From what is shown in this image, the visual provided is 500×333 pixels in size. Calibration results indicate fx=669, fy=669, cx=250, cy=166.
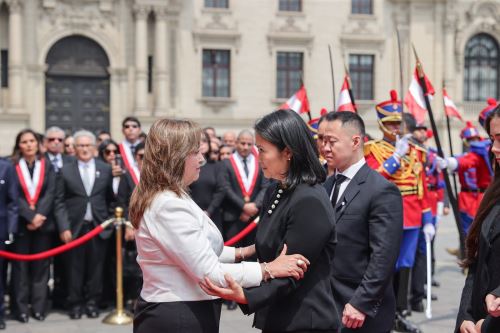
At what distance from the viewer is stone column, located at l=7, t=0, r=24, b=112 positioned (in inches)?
993

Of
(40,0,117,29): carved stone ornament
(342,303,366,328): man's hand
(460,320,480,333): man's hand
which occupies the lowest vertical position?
(342,303,366,328): man's hand

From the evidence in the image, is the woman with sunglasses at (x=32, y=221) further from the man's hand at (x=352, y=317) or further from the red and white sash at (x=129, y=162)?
the man's hand at (x=352, y=317)

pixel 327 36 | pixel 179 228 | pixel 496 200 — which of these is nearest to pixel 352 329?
pixel 496 200

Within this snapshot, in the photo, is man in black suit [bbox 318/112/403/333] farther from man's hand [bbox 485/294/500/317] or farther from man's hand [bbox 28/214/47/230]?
man's hand [bbox 28/214/47/230]

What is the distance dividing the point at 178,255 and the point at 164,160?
0.45m

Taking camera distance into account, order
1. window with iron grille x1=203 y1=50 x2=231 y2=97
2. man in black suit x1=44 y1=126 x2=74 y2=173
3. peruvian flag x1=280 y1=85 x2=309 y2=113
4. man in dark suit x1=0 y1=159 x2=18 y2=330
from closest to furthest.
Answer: man in dark suit x1=0 y1=159 x2=18 y2=330 → man in black suit x1=44 y1=126 x2=74 y2=173 → peruvian flag x1=280 y1=85 x2=309 y2=113 → window with iron grille x1=203 y1=50 x2=231 y2=97

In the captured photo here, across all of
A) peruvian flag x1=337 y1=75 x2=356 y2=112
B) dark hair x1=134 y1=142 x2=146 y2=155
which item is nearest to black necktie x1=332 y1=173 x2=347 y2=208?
peruvian flag x1=337 y1=75 x2=356 y2=112

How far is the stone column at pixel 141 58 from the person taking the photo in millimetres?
26500

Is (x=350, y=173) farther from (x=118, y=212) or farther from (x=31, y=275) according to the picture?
(x=31, y=275)

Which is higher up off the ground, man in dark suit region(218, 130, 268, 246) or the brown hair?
the brown hair

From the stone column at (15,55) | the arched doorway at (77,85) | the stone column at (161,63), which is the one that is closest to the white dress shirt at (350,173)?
the stone column at (161,63)

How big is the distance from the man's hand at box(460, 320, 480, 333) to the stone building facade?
23.8 m

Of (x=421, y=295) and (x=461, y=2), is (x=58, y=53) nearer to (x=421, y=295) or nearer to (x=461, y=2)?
(x=461, y=2)

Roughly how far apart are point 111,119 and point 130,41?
10.6ft
